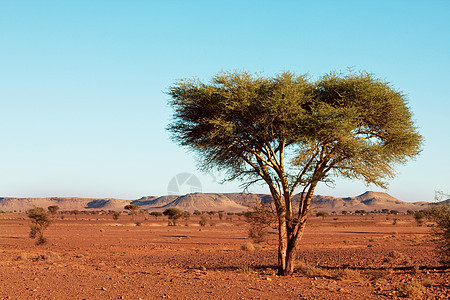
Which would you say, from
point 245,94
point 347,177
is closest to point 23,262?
point 245,94

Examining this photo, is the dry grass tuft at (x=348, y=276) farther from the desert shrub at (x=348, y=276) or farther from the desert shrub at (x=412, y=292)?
the desert shrub at (x=412, y=292)

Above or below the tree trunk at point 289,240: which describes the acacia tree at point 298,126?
above

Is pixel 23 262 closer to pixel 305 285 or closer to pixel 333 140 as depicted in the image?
pixel 305 285

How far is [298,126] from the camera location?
48.6 ft

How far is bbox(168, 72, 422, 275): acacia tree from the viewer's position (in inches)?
585

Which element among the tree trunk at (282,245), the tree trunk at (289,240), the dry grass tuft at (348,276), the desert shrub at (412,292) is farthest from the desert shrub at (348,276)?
the desert shrub at (412,292)

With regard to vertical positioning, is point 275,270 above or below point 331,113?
below

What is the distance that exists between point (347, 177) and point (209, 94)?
5.75 m

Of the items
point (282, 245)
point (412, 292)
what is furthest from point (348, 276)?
point (412, 292)

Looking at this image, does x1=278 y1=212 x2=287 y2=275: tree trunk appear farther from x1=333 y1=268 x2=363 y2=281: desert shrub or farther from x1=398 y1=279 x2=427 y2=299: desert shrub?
x1=398 y1=279 x2=427 y2=299: desert shrub

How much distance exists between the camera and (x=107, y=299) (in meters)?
11.1

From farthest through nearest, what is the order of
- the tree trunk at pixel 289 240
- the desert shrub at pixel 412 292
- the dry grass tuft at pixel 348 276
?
1. the tree trunk at pixel 289 240
2. the dry grass tuft at pixel 348 276
3. the desert shrub at pixel 412 292

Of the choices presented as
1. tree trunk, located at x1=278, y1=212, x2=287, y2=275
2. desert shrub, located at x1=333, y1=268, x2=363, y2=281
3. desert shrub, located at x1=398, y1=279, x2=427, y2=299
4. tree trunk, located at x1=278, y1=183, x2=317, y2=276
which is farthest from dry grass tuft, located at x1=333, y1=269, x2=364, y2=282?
desert shrub, located at x1=398, y1=279, x2=427, y2=299

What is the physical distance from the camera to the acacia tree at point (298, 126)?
14.9 meters
